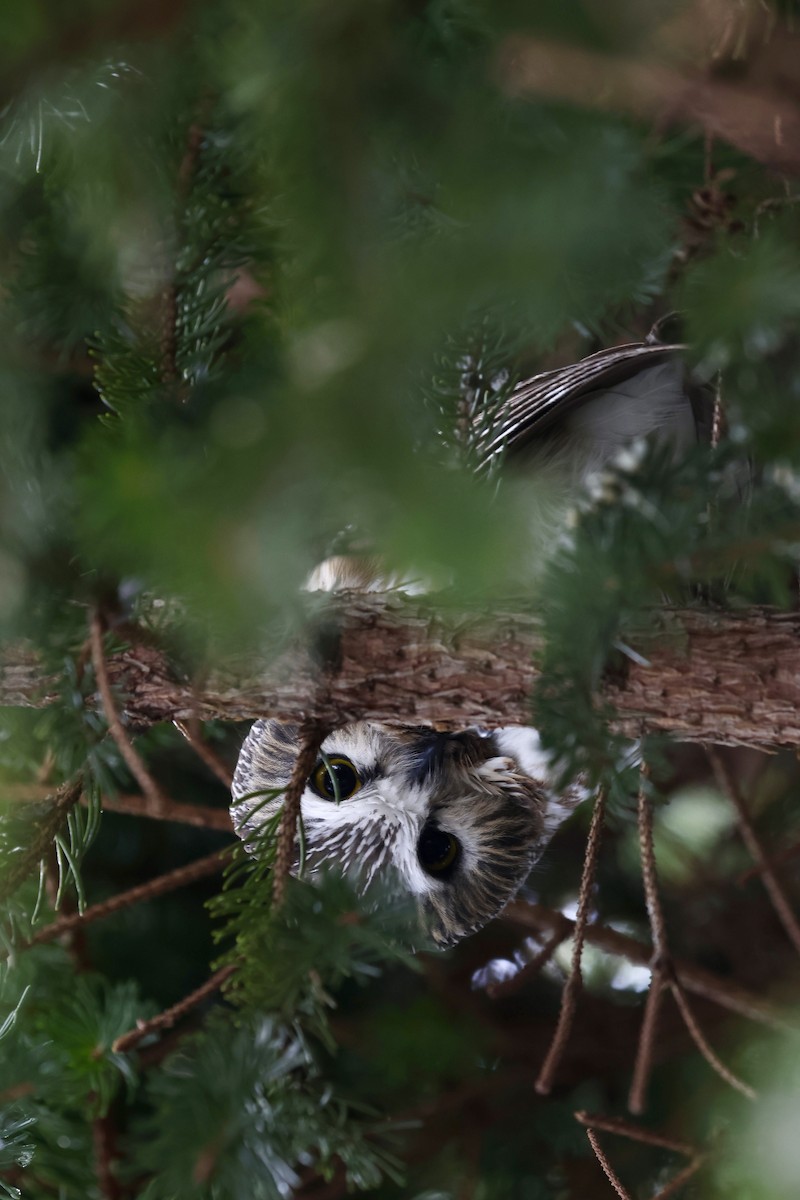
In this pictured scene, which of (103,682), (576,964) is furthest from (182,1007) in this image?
(576,964)

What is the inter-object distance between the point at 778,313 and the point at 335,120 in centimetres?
28

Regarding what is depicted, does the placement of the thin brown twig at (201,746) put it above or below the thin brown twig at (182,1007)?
above

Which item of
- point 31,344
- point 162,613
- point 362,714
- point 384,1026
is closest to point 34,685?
point 162,613

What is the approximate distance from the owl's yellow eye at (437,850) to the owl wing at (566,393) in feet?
2.06

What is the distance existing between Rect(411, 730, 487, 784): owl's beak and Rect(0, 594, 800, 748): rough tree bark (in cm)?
48

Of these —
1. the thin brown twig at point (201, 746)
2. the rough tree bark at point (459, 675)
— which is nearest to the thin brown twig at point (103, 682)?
the rough tree bark at point (459, 675)

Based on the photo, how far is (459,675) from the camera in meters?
1.03

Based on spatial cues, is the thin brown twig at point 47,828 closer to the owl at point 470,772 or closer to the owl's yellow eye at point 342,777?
the owl at point 470,772

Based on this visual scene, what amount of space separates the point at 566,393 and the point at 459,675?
551 millimetres

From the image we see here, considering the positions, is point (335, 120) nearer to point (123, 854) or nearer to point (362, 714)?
point (362, 714)

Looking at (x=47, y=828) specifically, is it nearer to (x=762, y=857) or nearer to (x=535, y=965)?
(x=535, y=965)

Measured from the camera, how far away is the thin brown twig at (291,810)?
0.96 metres

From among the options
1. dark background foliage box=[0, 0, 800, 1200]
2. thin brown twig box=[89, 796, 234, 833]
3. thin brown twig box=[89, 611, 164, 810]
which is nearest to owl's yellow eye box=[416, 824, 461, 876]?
thin brown twig box=[89, 796, 234, 833]

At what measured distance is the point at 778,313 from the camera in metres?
0.60
